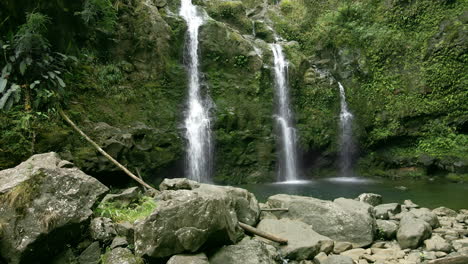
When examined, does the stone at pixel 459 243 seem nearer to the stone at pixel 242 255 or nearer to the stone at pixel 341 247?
the stone at pixel 341 247

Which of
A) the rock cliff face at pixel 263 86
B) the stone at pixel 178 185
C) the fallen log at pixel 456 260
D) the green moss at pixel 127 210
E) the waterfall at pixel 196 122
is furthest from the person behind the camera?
the waterfall at pixel 196 122

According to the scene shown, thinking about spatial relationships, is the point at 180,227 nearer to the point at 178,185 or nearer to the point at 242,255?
the point at 242,255

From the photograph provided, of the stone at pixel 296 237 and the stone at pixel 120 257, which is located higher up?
the stone at pixel 120 257

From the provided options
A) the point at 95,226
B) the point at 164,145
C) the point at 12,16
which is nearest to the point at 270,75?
the point at 164,145

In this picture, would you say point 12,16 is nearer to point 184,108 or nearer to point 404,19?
point 184,108

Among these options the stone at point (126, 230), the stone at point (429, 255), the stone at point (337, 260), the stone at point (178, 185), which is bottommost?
the stone at point (429, 255)

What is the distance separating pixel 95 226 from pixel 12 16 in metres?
6.81

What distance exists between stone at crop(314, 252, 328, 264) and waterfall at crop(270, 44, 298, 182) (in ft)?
29.1

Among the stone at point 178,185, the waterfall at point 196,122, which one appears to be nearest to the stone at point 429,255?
the stone at point 178,185

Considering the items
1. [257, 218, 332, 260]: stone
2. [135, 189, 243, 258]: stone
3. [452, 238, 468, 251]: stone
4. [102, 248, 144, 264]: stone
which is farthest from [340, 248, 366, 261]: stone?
[102, 248, 144, 264]: stone

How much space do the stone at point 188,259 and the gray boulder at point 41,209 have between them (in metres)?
1.18

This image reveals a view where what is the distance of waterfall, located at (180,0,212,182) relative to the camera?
39.7 feet

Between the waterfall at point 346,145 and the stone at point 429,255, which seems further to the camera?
the waterfall at point 346,145

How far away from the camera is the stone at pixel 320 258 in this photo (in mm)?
4539
